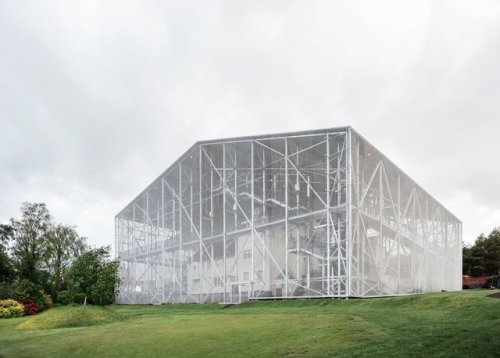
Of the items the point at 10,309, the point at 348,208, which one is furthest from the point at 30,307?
the point at 348,208

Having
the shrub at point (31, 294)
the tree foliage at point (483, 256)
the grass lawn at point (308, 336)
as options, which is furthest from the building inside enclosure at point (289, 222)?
the tree foliage at point (483, 256)

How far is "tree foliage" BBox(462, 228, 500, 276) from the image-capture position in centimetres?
5900

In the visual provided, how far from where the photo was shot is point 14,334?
21.6 meters

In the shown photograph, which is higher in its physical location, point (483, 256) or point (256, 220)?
point (256, 220)

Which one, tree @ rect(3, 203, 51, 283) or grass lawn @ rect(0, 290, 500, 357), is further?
tree @ rect(3, 203, 51, 283)

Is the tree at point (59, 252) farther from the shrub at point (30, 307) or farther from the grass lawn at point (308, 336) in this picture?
the grass lawn at point (308, 336)

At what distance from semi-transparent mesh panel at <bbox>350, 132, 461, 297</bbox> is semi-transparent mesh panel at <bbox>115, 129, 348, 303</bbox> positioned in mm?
1036

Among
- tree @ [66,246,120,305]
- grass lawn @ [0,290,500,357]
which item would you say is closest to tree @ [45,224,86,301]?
tree @ [66,246,120,305]

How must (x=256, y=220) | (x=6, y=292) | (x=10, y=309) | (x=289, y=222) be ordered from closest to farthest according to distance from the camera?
1. (x=289, y=222)
2. (x=256, y=220)
3. (x=10, y=309)
4. (x=6, y=292)

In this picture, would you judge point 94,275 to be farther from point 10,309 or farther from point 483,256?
point 483,256

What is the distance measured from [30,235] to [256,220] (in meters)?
27.6

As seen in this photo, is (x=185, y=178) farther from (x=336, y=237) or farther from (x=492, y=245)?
(x=492, y=245)

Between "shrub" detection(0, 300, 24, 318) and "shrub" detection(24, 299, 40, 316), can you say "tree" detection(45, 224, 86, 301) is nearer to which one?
"shrub" detection(24, 299, 40, 316)

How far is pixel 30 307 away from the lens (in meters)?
33.9
